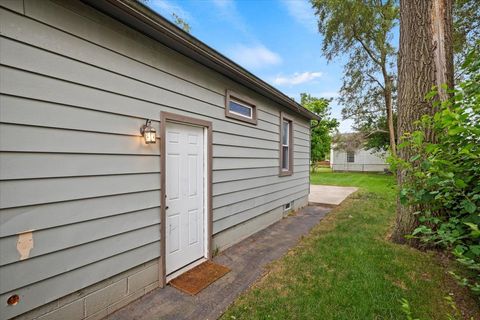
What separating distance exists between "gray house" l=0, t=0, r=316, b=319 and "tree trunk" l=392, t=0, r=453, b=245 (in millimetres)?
2828

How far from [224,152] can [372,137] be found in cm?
1788

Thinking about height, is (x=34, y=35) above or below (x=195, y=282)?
above

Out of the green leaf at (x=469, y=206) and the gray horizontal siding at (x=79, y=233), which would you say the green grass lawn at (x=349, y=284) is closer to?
the green leaf at (x=469, y=206)

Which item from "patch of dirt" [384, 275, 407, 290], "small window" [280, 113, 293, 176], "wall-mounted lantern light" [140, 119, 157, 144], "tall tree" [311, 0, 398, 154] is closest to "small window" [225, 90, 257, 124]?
"wall-mounted lantern light" [140, 119, 157, 144]

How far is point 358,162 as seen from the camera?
75.1 feet

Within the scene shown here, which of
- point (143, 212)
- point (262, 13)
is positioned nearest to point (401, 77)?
point (143, 212)

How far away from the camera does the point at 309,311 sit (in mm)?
2357

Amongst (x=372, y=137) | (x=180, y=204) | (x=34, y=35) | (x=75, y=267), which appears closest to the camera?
(x=34, y=35)

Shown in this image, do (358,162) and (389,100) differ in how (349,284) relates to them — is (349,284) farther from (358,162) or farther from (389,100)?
(358,162)

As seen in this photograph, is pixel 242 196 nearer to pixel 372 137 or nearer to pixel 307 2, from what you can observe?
pixel 307 2

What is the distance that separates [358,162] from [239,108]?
21919mm

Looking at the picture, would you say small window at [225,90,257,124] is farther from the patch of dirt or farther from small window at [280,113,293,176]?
the patch of dirt

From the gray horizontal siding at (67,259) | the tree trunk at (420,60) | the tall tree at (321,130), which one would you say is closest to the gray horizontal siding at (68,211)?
the gray horizontal siding at (67,259)

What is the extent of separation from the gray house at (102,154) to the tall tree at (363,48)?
10.8m
